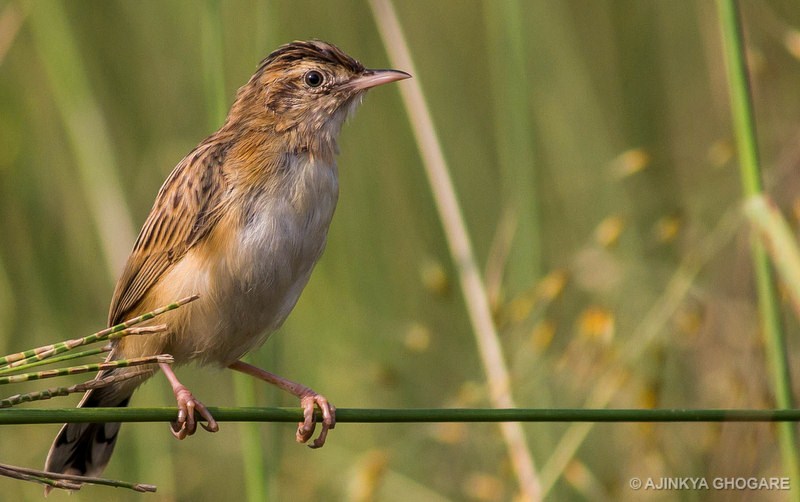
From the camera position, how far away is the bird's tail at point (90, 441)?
14.5 ft

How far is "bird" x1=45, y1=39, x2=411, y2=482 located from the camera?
12.5 ft

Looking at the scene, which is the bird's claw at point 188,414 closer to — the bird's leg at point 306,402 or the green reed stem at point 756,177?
the bird's leg at point 306,402

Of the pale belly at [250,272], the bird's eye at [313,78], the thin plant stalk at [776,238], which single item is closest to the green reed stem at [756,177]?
the thin plant stalk at [776,238]

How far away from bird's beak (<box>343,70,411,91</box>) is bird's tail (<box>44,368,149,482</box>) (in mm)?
1629

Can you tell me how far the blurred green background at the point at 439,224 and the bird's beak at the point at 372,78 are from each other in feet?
1.81

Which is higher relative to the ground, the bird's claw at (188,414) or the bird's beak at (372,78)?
the bird's beak at (372,78)

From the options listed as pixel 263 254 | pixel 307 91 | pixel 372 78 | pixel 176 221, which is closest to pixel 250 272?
pixel 263 254

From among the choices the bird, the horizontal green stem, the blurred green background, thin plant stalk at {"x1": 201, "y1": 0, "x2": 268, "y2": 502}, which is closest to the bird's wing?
the bird

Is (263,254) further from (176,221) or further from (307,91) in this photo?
(307,91)

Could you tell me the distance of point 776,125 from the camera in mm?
5191

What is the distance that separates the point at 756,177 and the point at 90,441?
321cm

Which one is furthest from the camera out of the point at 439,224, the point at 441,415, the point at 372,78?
the point at 439,224

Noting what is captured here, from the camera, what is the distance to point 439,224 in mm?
6215

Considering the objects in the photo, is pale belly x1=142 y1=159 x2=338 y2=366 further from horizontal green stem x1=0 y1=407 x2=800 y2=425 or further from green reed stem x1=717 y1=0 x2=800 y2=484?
green reed stem x1=717 y1=0 x2=800 y2=484
